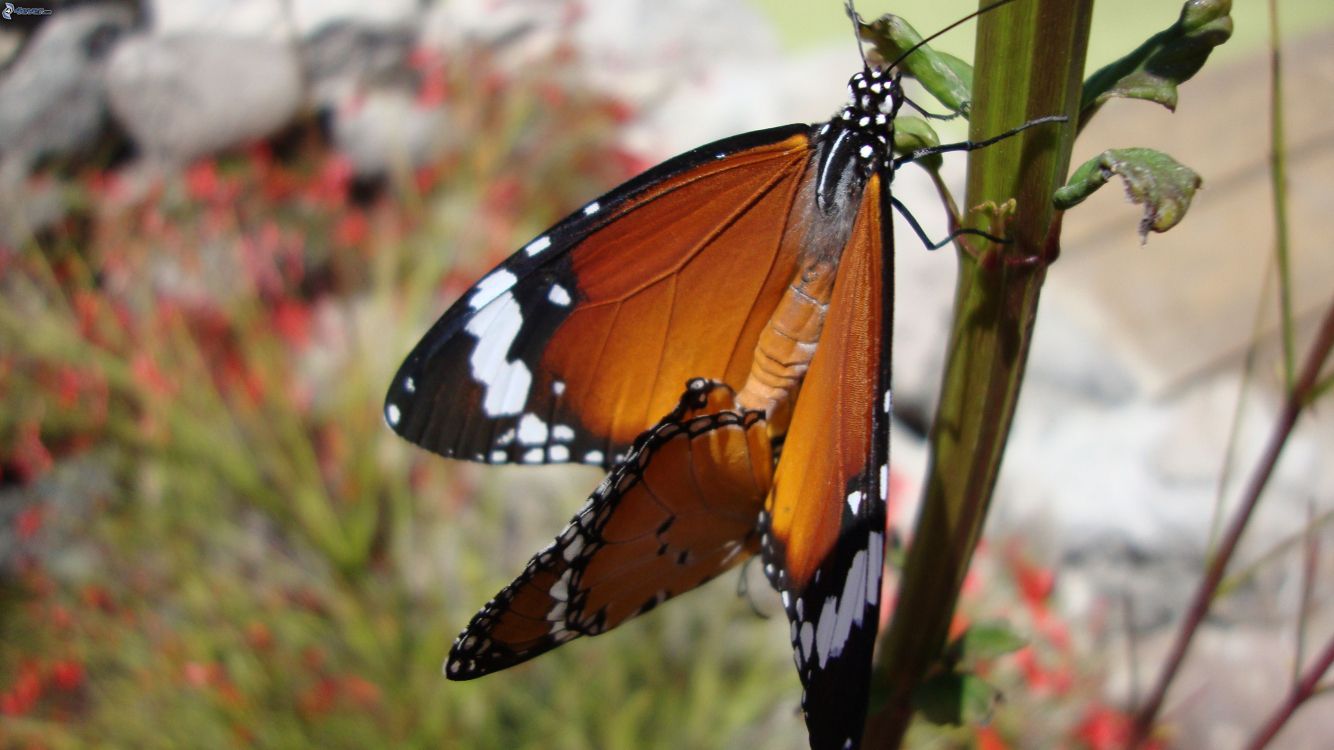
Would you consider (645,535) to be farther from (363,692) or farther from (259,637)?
(259,637)

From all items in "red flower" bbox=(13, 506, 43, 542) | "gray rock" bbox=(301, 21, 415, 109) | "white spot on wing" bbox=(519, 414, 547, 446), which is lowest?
"white spot on wing" bbox=(519, 414, 547, 446)

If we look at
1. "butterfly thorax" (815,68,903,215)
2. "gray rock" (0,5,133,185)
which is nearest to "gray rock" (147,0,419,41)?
"gray rock" (0,5,133,185)

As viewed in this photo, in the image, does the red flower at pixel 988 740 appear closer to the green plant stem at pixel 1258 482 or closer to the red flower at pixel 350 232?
the green plant stem at pixel 1258 482

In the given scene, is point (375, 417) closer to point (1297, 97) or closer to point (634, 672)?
point (634, 672)

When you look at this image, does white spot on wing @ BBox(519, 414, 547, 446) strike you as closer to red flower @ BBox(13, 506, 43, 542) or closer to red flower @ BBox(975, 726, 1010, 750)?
red flower @ BBox(975, 726, 1010, 750)

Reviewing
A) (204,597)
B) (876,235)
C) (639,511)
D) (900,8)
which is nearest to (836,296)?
(876,235)

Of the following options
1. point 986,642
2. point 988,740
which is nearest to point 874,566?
point 986,642
